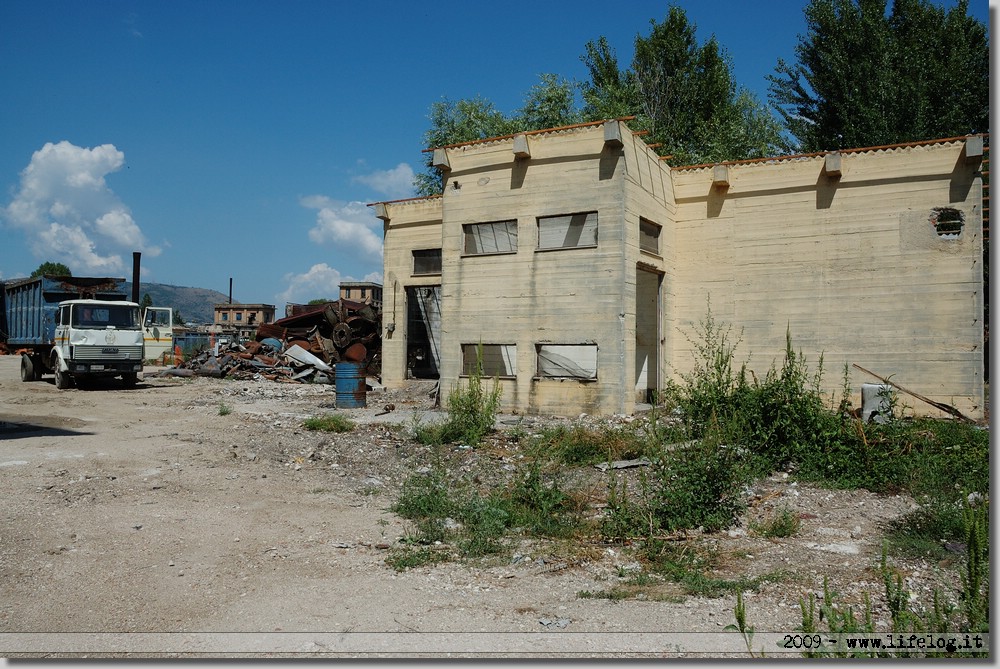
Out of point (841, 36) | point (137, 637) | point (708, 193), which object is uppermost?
point (841, 36)

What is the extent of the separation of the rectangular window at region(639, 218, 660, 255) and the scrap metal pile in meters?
12.5

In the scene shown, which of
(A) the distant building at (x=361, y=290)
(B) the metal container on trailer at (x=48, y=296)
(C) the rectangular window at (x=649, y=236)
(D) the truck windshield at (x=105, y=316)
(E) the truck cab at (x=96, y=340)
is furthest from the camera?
(A) the distant building at (x=361, y=290)

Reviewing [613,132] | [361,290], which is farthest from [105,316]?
[361,290]

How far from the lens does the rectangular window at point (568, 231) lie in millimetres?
14635

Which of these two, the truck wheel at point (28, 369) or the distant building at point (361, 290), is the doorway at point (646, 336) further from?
the distant building at point (361, 290)

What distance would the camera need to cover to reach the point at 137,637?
416 centimetres

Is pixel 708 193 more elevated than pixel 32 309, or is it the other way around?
pixel 708 193

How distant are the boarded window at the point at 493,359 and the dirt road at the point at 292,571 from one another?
5582 mm

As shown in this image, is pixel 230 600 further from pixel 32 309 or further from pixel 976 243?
pixel 32 309

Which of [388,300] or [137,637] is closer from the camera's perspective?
[137,637]

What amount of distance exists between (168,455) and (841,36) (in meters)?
26.7

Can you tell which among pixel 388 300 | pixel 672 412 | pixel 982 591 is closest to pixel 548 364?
pixel 672 412

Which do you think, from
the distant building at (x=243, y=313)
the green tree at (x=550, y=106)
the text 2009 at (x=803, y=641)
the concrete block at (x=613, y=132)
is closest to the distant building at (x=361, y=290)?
the distant building at (x=243, y=313)

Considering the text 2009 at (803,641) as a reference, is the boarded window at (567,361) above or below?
above
